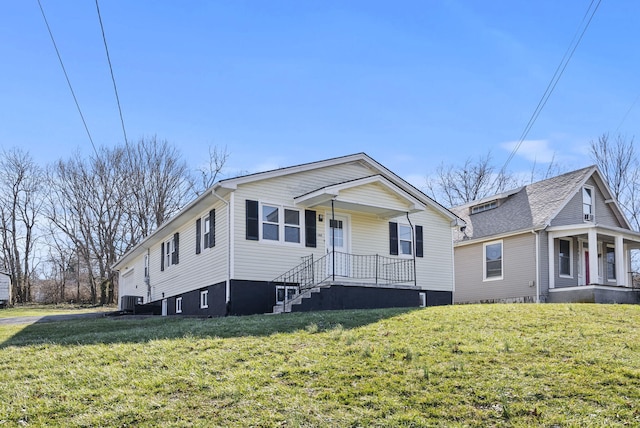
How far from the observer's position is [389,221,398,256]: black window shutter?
19.1m

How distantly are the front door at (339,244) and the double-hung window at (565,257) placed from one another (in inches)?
358

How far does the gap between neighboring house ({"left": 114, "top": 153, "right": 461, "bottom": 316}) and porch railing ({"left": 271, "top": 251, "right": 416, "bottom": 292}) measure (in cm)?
3

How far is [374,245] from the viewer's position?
1877 centimetres

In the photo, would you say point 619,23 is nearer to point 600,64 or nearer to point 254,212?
point 600,64

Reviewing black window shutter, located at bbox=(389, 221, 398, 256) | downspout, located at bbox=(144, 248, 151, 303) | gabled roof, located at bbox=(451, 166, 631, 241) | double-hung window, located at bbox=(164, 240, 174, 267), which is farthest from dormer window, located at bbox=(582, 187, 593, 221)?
downspout, located at bbox=(144, 248, 151, 303)

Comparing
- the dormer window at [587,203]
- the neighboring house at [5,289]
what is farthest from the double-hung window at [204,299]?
the neighboring house at [5,289]

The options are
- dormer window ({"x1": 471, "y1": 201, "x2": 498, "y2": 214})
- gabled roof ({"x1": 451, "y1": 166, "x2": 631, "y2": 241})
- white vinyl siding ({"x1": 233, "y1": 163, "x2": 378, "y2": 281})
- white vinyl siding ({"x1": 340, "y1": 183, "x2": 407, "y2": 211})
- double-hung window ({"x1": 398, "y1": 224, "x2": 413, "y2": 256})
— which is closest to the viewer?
white vinyl siding ({"x1": 233, "y1": 163, "x2": 378, "y2": 281})

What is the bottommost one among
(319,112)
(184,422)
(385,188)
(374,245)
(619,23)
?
(184,422)

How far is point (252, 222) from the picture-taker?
646 inches

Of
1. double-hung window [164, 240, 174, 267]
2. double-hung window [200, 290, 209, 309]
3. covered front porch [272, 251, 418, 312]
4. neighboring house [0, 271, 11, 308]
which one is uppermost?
double-hung window [164, 240, 174, 267]

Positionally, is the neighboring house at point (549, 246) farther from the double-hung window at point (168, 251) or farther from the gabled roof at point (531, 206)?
the double-hung window at point (168, 251)

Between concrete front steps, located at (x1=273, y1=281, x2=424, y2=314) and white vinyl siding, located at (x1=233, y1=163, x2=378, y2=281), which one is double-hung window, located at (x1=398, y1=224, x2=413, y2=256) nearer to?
concrete front steps, located at (x1=273, y1=281, x2=424, y2=314)

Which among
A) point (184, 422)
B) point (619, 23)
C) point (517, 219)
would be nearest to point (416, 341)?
point (184, 422)

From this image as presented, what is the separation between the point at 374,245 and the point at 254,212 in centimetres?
423
